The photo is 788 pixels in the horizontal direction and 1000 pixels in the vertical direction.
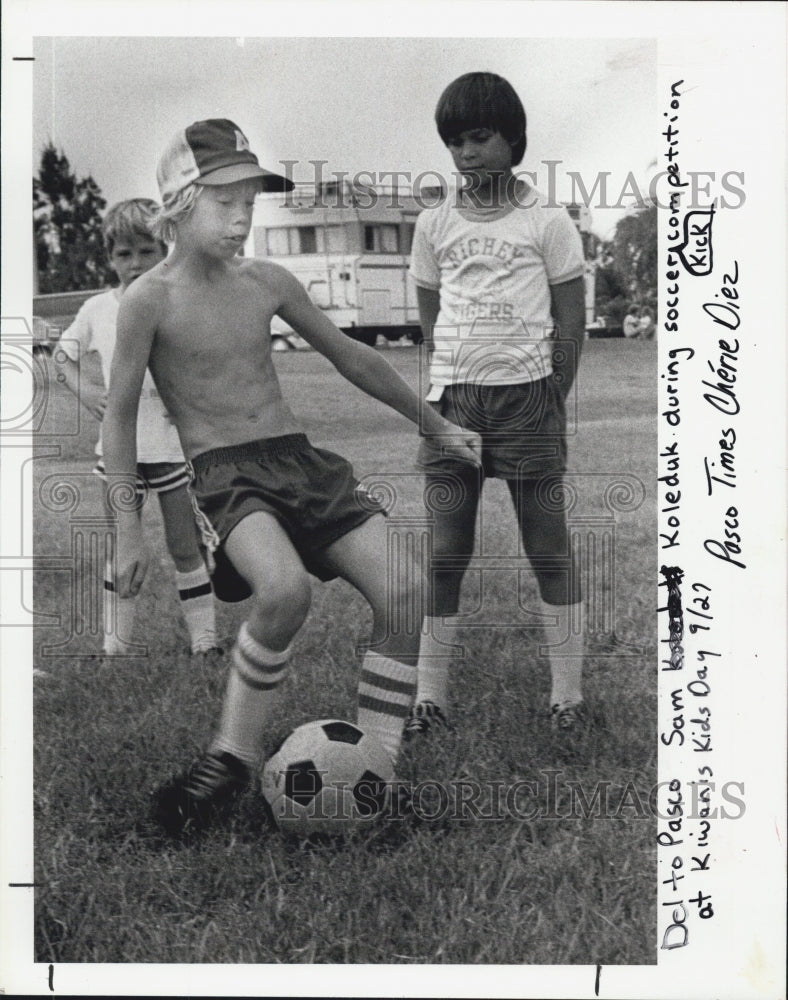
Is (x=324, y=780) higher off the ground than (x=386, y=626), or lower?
lower

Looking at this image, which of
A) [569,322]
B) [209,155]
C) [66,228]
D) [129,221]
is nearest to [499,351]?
[569,322]

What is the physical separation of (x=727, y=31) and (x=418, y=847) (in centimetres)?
204

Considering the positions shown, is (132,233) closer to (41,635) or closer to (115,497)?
(115,497)

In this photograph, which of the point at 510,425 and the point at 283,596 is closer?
the point at 283,596

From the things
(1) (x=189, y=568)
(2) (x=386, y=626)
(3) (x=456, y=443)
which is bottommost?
(2) (x=386, y=626)

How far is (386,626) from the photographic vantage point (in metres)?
2.84

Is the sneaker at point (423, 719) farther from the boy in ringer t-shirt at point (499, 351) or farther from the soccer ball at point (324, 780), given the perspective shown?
the soccer ball at point (324, 780)

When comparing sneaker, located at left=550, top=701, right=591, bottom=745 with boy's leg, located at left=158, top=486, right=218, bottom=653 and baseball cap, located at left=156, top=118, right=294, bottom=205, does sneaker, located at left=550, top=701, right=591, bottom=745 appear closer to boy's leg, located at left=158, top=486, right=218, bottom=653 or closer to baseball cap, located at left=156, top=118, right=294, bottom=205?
boy's leg, located at left=158, top=486, right=218, bottom=653

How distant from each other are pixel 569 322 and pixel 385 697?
1.00 metres

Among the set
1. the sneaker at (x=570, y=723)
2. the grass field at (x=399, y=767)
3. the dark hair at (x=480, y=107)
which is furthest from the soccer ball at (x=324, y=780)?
the dark hair at (x=480, y=107)

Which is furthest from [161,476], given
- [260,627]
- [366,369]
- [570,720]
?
[570,720]

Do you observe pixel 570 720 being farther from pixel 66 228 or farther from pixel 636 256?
pixel 66 228

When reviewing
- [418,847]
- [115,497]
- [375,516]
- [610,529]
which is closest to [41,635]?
[115,497]

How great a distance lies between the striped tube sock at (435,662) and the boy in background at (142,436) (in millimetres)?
509
